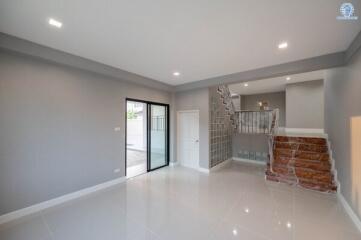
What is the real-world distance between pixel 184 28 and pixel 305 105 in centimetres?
727

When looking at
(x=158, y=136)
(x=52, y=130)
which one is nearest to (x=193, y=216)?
(x=52, y=130)

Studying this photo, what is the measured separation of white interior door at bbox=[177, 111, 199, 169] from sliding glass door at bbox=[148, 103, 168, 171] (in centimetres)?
50

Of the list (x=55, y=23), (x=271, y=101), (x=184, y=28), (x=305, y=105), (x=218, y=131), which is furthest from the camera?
(x=271, y=101)

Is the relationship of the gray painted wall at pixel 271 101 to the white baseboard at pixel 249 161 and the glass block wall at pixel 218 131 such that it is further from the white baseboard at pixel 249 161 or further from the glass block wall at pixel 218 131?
the glass block wall at pixel 218 131

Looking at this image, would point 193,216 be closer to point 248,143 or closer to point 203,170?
point 203,170

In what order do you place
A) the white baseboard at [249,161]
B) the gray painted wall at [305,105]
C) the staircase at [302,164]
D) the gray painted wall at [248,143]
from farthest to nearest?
1. the gray painted wall at [305,105]
2. the gray painted wall at [248,143]
3. the white baseboard at [249,161]
4. the staircase at [302,164]

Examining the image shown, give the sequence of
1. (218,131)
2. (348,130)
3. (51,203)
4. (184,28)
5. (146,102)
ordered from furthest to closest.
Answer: (218,131), (146,102), (51,203), (348,130), (184,28)

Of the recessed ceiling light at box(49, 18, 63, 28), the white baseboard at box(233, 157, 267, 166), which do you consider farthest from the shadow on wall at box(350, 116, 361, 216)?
the recessed ceiling light at box(49, 18, 63, 28)

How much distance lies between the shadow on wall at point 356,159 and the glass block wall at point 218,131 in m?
3.14

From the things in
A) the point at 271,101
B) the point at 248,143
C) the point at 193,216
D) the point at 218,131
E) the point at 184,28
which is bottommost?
the point at 193,216

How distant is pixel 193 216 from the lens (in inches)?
107

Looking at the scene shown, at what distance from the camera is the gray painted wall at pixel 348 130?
2.55m

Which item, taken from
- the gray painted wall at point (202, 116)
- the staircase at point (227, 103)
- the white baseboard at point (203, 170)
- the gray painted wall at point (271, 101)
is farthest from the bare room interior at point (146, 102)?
the gray painted wall at point (271, 101)

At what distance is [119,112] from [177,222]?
2.93 metres
